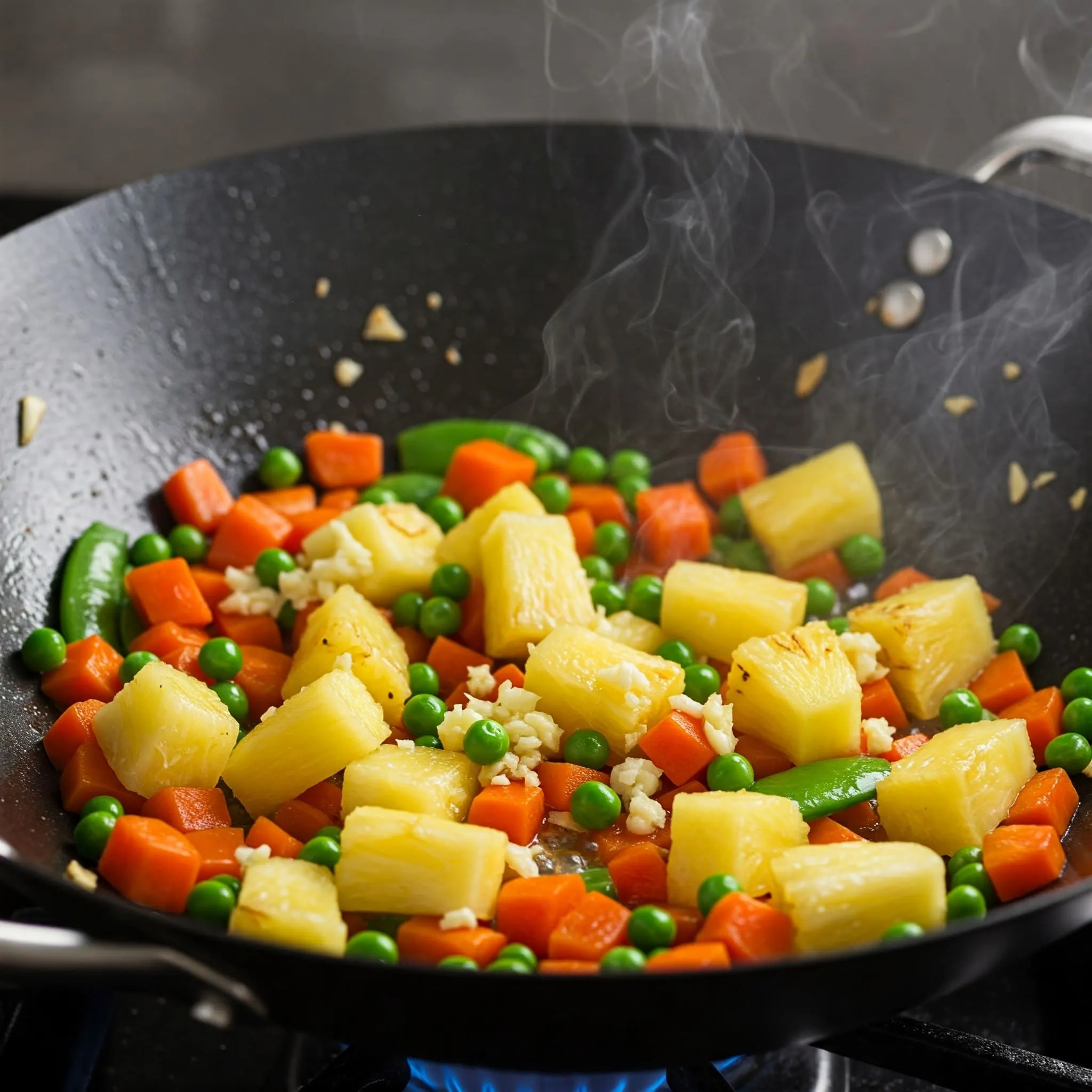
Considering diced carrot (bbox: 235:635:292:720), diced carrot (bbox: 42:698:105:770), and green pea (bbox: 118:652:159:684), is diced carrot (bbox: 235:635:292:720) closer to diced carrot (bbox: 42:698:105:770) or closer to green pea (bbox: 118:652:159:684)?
green pea (bbox: 118:652:159:684)

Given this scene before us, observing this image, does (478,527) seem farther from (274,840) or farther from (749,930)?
(749,930)

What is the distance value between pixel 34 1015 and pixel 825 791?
4.93 feet

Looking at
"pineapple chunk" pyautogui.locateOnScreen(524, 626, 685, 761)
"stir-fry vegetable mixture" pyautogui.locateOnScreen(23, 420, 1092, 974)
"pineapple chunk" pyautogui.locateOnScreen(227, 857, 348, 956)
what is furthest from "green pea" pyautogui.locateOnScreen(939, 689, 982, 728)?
"pineapple chunk" pyautogui.locateOnScreen(227, 857, 348, 956)

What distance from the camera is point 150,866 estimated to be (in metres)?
2.24

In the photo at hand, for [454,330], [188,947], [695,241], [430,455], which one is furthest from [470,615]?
[188,947]

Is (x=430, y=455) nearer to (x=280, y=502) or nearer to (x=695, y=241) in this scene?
(x=280, y=502)

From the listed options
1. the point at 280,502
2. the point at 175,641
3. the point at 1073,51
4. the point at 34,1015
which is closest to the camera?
the point at 34,1015

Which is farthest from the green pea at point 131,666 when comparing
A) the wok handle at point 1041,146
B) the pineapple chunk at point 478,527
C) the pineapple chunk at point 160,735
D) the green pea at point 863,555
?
the wok handle at point 1041,146

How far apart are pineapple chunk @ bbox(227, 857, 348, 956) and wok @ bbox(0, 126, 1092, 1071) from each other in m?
0.73

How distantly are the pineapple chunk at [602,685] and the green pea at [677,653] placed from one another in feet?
0.63

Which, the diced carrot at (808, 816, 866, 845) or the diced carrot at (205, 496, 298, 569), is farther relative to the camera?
the diced carrot at (205, 496, 298, 569)

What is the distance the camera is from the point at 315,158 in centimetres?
341

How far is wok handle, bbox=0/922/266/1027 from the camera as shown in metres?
1.57

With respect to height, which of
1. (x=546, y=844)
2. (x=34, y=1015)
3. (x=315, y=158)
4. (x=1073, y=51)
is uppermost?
(x=1073, y=51)
